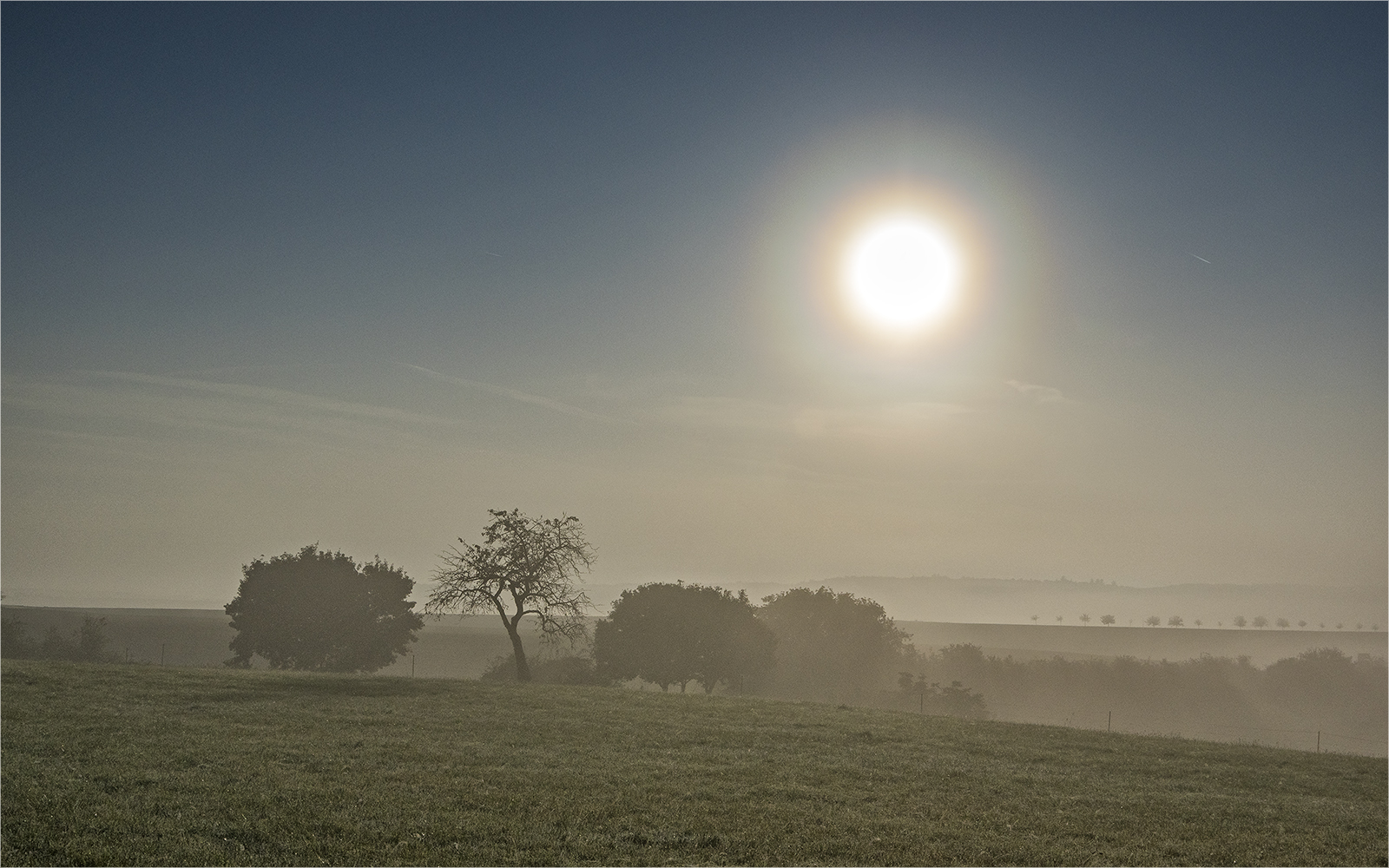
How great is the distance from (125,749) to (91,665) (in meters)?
28.4

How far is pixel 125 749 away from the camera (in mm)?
26172

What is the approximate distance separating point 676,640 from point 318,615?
34.0 metres

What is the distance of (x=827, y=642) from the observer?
121 m

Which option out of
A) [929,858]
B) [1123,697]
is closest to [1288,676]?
[1123,697]

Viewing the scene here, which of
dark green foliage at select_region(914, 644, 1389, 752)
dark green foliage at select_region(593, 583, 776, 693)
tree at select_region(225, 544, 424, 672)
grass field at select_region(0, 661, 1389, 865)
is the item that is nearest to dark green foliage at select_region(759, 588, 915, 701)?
dark green foliage at select_region(593, 583, 776, 693)

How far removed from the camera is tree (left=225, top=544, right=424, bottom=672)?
275 ft

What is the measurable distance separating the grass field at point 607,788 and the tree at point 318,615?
1706 inches

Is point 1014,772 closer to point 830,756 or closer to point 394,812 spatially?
point 830,756

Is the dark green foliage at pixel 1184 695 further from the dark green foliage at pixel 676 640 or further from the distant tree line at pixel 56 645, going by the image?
the distant tree line at pixel 56 645

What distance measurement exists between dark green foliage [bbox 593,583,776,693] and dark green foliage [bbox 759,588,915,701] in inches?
738

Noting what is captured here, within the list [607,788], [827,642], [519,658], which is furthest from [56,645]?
[607,788]

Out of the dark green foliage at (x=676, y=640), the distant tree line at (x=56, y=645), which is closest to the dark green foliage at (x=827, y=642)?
the dark green foliage at (x=676, y=640)

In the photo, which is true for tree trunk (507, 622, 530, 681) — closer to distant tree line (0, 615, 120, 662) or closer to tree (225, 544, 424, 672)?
tree (225, 544, 424, 672)

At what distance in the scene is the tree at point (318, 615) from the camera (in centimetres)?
8388
